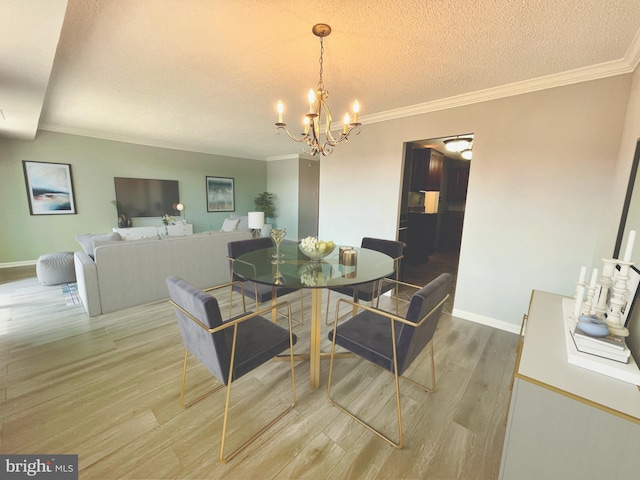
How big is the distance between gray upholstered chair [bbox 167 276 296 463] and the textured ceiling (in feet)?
5.53

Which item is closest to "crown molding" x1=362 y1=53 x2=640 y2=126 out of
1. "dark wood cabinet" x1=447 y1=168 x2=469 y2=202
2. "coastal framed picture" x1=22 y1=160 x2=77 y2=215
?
"dark wood cabinet" x1=447 y1=168 x2=469 y2=202

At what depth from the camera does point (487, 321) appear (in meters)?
2.82

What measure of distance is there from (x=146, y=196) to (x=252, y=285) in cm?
493

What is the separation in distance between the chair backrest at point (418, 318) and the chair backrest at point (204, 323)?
2.97ft

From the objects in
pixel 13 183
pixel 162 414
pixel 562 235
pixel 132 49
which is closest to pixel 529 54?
pixel 562 235

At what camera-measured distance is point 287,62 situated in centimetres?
216

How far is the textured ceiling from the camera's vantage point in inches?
60.0

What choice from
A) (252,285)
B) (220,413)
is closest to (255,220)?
(252,285)

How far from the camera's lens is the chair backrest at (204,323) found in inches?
45.7

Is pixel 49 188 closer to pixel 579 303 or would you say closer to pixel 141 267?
pixel 141 267

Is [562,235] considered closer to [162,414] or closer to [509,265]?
[509,265]

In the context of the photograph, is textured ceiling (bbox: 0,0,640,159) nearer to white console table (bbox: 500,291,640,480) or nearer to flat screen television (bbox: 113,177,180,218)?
white console table (bbox: 500,291,640,480)

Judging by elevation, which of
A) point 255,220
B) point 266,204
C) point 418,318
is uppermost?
point 266,204

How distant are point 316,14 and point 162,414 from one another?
104 inches
